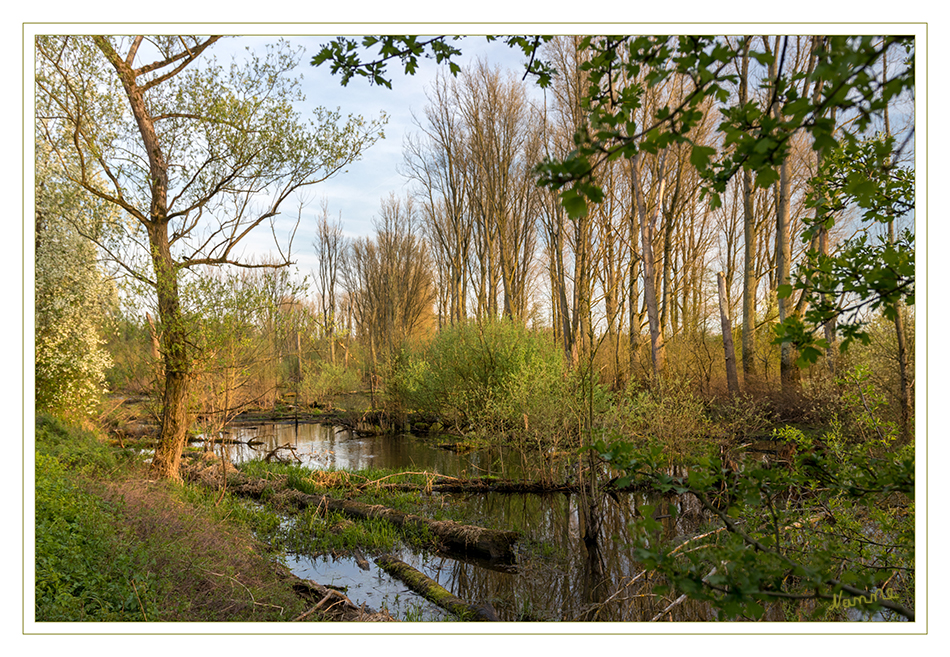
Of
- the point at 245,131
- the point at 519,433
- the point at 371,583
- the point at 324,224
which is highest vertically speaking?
the point at 324,224

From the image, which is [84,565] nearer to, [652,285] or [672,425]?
[672,425]

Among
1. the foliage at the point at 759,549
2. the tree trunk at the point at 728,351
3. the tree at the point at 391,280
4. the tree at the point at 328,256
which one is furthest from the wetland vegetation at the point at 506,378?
the tree at the point at 328,256

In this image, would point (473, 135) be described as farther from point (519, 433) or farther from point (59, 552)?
point (59, 552)

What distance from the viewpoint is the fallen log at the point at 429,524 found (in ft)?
19.0

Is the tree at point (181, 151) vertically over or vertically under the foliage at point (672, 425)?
over

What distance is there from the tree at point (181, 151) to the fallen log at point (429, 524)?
148 cm

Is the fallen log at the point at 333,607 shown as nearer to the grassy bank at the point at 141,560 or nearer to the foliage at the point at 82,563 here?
the grassy bank at the point at 141,560

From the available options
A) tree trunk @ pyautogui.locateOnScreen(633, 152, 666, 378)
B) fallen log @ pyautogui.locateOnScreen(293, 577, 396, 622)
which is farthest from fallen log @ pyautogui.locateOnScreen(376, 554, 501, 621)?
tree trunk @ pyautogui.locateOnScreen(633, 152, 666, 378)

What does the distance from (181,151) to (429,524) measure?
211 inches

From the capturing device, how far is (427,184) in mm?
17359
